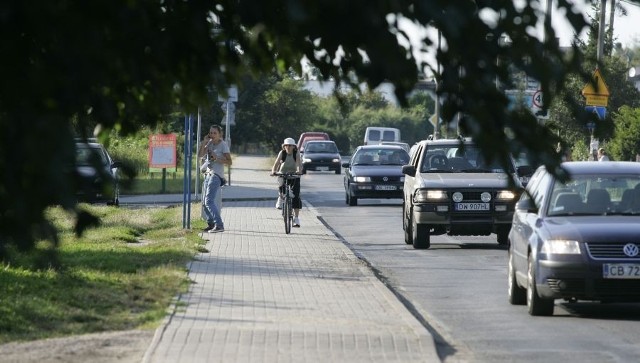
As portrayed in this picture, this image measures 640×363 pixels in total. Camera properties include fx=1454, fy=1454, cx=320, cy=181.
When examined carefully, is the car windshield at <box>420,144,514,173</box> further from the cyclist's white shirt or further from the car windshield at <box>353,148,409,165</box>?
the car windshield at <box>353,148,409,165</box>

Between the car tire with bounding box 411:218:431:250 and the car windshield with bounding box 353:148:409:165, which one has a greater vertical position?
the car windshield with bounding box 353:148:409:165

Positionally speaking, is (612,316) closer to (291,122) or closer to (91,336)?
(91,336)

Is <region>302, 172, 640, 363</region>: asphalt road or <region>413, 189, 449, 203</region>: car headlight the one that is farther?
<region>413, 189, 449, 203</region>: car headlight

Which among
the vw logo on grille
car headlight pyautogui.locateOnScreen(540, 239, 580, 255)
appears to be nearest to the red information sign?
car headlight pyautogui.locateOnScreen(540, 239, 580, 255)

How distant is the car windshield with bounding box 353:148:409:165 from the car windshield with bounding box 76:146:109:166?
3268 centimetres

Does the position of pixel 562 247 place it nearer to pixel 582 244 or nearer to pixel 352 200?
pixel 582 244

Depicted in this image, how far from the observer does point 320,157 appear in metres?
64.6

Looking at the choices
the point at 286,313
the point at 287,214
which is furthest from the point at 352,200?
the point at 286,313

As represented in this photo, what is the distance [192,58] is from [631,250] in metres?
7.80

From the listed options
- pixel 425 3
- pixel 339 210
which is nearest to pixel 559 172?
pixel 425 3

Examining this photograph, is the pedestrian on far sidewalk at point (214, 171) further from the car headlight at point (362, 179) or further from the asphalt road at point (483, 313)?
the car headlight at point (362, 179)

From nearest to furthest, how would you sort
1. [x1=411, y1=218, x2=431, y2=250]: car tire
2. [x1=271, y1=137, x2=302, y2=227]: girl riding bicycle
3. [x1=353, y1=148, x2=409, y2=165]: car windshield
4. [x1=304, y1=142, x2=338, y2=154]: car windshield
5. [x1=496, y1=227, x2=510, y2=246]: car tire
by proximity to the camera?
[x1=411, y1=218, x2=431, y2=250]: car tire < [x1=496, y1=227, x2=510, y2=246]: car tire < [x1=271, y1=137, x2=302, y2=227]: girl riding bicycle < [x1=353, y1=148, x2=409, y2=165]: car windshield < [x1=304, y1=142, x2=338, y2=154]: car windshield

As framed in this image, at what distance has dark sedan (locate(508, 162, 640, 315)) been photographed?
12633 millimetres

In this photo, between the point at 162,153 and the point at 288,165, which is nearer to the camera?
the point at 288,165
